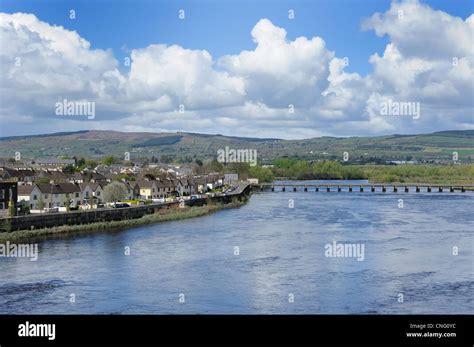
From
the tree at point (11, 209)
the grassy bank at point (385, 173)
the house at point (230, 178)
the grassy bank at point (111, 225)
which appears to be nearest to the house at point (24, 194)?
the tree at point (11, 209)

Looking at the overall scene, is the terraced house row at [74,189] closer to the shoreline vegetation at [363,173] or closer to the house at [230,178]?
the house at [230,178]

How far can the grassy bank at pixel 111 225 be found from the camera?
16656 millimetres

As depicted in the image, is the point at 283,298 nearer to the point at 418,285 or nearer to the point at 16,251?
the point at 418,285

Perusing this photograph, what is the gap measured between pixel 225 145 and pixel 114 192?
9945 centimetres

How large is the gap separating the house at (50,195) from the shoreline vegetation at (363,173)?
1294 inches

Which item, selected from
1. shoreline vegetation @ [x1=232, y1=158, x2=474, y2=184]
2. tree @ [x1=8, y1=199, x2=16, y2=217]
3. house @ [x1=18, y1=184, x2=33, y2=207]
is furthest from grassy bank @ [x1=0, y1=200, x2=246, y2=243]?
shoreline vegetation @ [x1=232, y1=158, x2=474, y2=184]

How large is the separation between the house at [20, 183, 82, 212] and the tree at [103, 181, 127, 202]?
1.20 meters

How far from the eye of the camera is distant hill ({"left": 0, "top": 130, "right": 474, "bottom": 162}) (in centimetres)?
10469

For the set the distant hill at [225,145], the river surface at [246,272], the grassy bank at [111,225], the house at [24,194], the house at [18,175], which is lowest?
the river surface at [246,272]

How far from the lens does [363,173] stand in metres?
70.1
